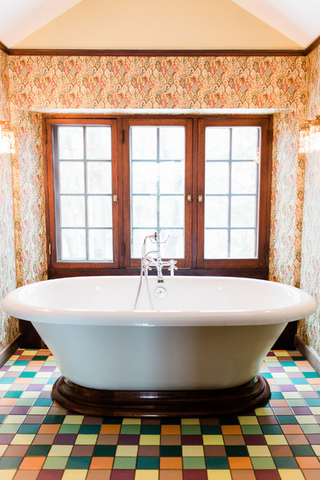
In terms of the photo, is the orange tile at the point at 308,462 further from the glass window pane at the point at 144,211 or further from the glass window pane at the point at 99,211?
the glass window pane at the point at 99,211

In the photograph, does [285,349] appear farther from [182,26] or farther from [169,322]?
[182,26]

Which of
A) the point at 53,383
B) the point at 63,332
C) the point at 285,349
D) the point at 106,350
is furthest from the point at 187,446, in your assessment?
the point at 285,349

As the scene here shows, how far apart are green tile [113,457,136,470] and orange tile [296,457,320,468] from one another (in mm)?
752

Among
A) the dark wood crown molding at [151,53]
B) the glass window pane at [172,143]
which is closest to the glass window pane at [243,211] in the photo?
the glass window pane at [172,143]

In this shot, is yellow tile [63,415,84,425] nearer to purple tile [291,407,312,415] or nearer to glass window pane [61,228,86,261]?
purple tile [291,407,312,415]

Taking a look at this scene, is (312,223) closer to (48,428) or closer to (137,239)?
(137,239)

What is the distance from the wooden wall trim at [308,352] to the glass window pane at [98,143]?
2.12 meters

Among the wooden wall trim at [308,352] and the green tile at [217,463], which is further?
the wooden wall trim at [308,352]

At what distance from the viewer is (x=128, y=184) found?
3217 millimetres

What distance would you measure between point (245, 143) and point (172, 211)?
0.83 m

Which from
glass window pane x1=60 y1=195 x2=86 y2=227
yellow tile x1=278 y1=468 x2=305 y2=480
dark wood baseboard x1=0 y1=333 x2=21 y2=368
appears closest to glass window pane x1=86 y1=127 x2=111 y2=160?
glass window pane x1=60 y1=195 x2=86 y2=227

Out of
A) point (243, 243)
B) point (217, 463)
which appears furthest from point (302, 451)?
point (243, 243)

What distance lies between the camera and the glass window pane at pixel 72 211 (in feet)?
10.7

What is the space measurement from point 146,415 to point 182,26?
8.68 ft
